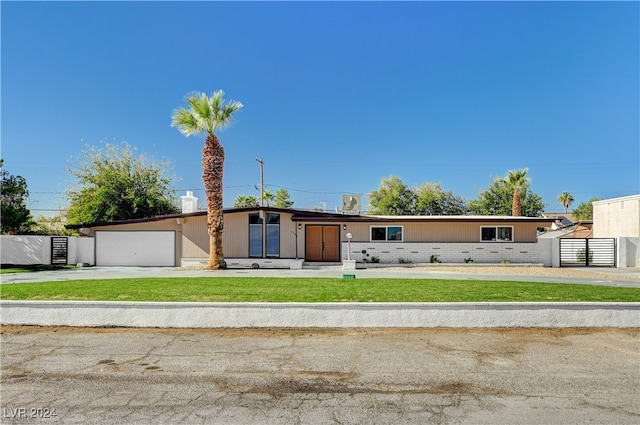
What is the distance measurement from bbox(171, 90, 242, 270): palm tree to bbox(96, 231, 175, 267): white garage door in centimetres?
460

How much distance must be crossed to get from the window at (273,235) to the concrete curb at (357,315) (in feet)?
49.1

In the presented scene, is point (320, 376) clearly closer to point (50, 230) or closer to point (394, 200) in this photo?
point (50, 230)

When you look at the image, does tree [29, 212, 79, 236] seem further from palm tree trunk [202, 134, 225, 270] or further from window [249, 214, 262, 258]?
window [249, 214, 262, 258]

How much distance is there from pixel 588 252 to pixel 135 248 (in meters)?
26.6

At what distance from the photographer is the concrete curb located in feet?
27.1

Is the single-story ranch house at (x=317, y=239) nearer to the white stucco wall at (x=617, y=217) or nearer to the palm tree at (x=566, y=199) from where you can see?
the white stucco wall at (x=617, y=217)

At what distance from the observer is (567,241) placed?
2372 centimetres

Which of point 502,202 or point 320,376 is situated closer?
point 320,376

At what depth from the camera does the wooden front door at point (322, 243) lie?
23.7 metres

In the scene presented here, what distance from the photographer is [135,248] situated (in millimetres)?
24094

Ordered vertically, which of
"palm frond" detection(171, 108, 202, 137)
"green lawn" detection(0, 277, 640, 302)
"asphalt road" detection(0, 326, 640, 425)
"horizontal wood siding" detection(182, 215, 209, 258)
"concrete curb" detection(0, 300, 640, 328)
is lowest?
"asphalt road" detection(0, 326, 640, 425)

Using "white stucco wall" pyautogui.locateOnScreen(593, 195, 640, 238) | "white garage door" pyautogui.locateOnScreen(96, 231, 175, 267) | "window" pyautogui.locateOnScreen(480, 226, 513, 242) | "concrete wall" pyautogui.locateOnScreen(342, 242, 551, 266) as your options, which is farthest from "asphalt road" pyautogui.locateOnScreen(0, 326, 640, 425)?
"white stucco wall" pyautogui.locateOnScreen(593, 195, 640, 238)

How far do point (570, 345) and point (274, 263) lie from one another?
55.8 ft

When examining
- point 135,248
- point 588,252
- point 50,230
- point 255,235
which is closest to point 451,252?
point 588,252
